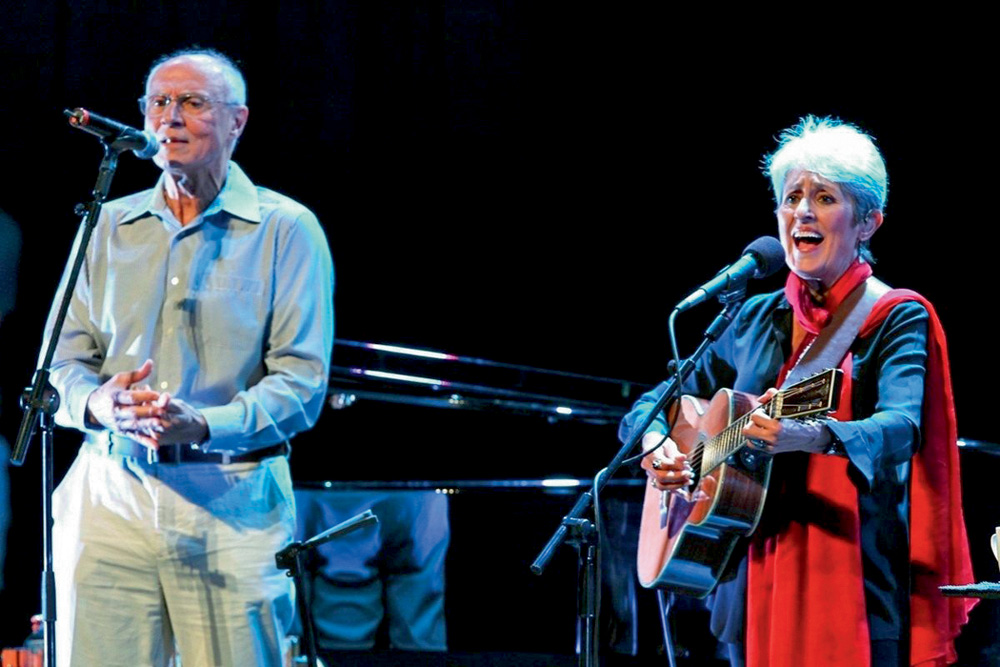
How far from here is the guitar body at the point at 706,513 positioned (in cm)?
313

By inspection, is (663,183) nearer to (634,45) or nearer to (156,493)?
(634,45)

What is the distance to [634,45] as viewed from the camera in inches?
275

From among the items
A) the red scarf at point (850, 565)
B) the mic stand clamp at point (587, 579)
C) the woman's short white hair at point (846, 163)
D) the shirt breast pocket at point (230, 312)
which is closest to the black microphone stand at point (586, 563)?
the mic stand clamp at point (587, 579)

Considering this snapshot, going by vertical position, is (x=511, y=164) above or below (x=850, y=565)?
above

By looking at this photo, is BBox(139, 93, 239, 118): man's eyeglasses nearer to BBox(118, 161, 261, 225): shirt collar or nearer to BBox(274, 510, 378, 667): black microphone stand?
BBox(118, 161, 261, 225): shirt collar

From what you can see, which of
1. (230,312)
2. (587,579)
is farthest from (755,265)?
(230,312)

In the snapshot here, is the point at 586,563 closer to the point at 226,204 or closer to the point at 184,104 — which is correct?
the point at 226,204

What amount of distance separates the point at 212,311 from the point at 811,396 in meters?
1.54

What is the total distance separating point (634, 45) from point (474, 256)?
1.55m

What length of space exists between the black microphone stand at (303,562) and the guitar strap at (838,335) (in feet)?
3.75

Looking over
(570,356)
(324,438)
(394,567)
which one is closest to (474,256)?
(570,356)

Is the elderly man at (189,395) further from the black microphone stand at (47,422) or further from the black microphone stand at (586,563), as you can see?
the black microphone stand at (586,563)

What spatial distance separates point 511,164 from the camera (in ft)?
23.8

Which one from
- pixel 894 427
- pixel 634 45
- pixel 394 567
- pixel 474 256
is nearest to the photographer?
pixel 894 427
